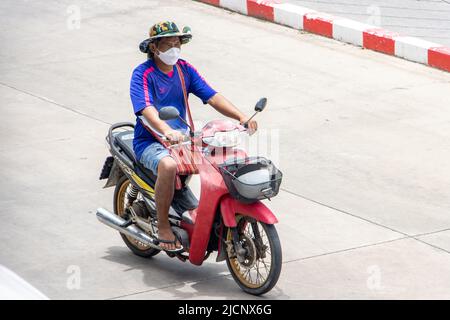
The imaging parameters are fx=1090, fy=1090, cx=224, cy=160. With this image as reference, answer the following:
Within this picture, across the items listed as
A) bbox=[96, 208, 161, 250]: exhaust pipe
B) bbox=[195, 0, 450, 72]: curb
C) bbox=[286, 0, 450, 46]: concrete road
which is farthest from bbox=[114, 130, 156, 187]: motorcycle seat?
bbox=[286, 0, 450, 46]: concrete road

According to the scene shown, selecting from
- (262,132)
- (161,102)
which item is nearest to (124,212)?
(161,102)

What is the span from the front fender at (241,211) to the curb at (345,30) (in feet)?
19.3

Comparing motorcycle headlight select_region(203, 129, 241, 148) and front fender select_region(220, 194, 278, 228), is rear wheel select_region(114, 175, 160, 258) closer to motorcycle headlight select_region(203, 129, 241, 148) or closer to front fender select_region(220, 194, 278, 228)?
front fender select_region(220, 194, 278, 228)

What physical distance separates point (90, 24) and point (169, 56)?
22.0ft

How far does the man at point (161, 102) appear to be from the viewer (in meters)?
6.80

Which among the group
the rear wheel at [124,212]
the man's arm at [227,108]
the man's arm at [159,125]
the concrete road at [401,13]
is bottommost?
the concrete road at [401,13]

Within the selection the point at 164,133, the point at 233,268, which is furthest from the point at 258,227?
the point at 164,133

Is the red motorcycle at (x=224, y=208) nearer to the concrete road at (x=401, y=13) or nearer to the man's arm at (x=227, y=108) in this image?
the man's arm at (x=227, y=108)

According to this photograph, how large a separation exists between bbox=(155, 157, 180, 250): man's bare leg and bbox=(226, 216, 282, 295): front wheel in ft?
1.40

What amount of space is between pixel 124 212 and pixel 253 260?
126 centimetres

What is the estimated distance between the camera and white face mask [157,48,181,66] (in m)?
6.95

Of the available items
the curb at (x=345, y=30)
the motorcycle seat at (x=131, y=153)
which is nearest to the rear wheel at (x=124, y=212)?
the motorcycle seat at (x=131, y=153)

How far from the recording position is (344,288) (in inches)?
272

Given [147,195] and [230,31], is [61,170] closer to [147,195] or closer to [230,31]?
[147,195]
